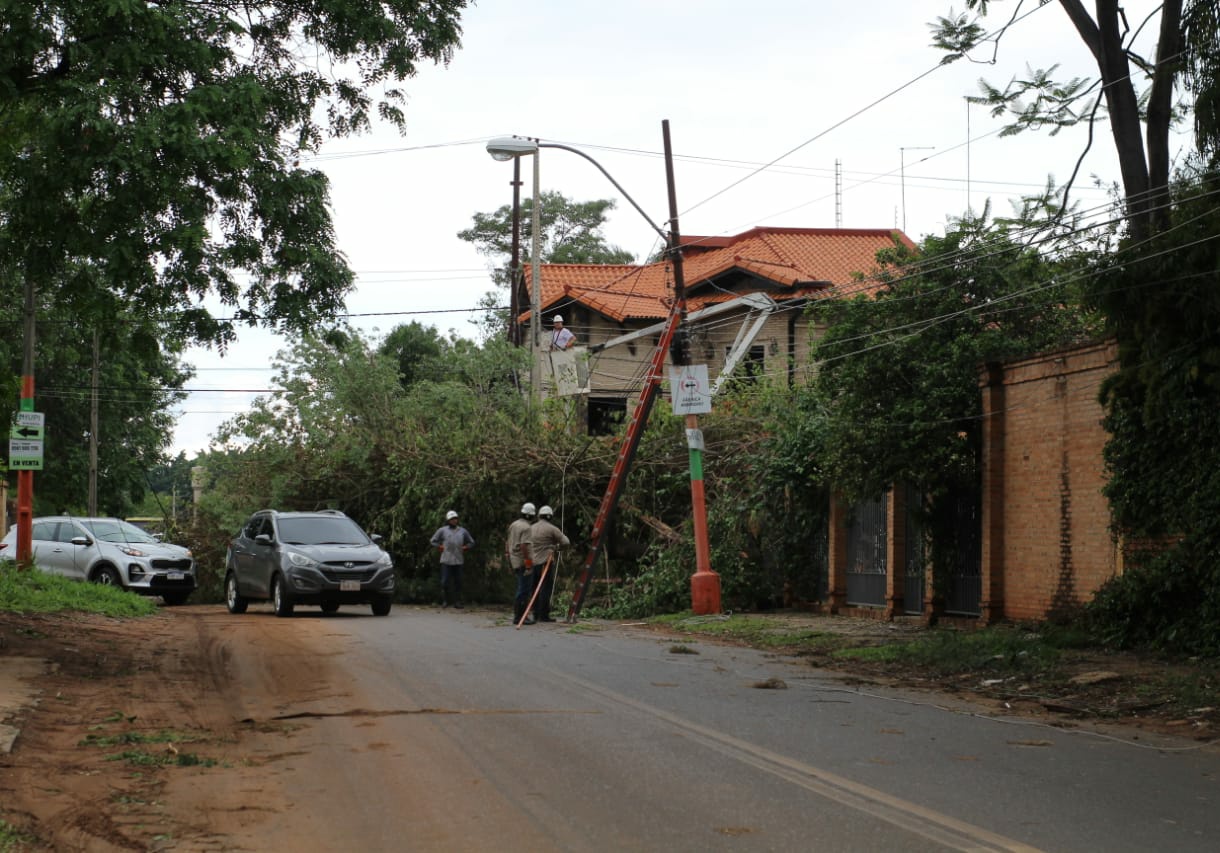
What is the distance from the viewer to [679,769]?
26.6 feet

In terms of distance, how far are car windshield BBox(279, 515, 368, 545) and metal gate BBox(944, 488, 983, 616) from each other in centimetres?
994

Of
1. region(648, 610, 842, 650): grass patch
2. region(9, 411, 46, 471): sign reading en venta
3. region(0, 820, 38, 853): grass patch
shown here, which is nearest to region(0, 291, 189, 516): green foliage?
region(9, 411, 46, 471): sign reading en venta

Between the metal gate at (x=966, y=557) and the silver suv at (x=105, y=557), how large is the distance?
1659cm

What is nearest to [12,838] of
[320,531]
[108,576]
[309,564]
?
[309,564]

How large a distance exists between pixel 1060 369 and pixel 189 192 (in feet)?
37.0

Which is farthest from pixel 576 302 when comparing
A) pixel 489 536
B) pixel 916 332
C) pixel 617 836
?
pixel 617 836

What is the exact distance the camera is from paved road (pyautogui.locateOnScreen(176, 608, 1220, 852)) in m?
6.49

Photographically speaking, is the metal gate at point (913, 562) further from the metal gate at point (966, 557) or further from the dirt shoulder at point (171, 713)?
the dirt shoulder at point (171, 713)

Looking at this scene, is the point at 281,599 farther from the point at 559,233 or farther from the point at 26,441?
the point at 559,233

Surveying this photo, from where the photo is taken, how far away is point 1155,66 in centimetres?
1614

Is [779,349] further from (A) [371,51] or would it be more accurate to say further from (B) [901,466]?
(A) [371,51]

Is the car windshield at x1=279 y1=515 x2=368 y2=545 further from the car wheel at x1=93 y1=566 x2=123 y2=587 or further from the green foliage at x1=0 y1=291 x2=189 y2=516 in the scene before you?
the green foliage at x1=0 y1=291 x2=189 y2=516

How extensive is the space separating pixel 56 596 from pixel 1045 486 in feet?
49.4

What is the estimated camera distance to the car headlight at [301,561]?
2216 centimetres
